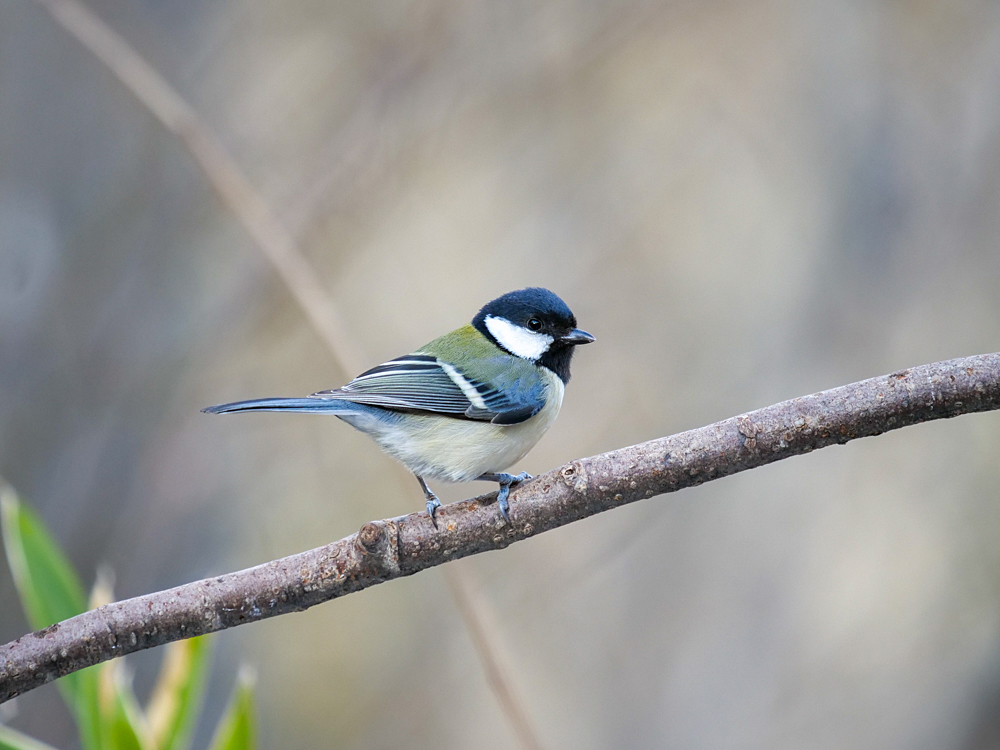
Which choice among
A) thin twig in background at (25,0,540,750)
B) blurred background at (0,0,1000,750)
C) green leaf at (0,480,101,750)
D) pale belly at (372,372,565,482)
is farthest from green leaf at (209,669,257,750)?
blurred background at (0,0,1000,750)

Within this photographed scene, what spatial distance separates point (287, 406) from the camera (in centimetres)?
189

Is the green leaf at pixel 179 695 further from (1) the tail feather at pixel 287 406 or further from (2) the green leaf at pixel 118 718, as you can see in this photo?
(1) the tail feather at pixel 287 406

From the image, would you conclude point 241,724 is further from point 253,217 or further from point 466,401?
point 253,217

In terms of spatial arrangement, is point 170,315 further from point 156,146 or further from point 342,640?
point 342,640

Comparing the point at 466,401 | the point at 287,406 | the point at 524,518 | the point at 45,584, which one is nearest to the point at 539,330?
the point at 466,401

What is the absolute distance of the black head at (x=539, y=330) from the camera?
95.6 inches

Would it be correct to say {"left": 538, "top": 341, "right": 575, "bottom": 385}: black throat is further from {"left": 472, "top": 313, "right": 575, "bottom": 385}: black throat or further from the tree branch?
the tree branch

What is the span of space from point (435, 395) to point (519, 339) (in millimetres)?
386

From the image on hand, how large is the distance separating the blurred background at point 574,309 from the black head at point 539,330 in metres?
1.01

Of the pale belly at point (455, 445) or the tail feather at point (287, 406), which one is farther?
the pale belly at point (455, 445)


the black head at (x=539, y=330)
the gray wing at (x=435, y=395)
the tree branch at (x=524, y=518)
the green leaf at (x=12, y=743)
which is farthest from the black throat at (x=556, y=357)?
the green leaf at (x=12, y=743)

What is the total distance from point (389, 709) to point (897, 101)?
3.87 meters

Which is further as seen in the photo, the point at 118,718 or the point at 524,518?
the point at 118,718

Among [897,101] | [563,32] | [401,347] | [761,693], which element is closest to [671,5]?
[563,32]
